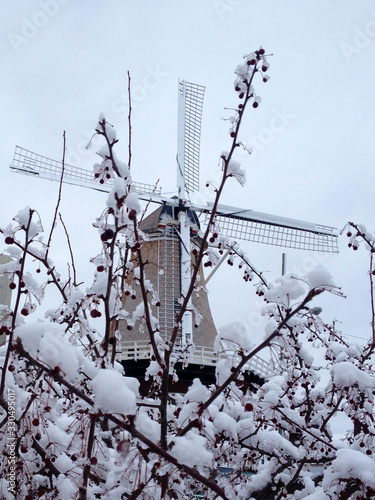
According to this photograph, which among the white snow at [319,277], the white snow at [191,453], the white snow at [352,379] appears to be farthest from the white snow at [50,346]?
the white snow at [352,379]

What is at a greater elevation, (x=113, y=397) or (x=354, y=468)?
(x=113, y=397)

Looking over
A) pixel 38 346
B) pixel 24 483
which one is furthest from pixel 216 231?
pixel 24 483

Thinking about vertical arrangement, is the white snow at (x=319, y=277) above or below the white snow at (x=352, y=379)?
above

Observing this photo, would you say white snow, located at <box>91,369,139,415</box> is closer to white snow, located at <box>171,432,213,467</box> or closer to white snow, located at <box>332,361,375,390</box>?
white snow, located at <box>171,432,213,467</box>

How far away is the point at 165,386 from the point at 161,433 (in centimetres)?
16

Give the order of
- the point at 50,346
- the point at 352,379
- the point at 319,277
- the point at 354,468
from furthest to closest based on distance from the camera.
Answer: the point at 352,379, the point at 354,468, the point at 319,277, the point at 50,346

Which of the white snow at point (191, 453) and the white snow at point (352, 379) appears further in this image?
the white snow at point (352, 379)

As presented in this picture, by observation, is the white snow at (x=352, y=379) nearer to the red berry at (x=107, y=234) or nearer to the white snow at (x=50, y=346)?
the red berry at (x=107, y=234)

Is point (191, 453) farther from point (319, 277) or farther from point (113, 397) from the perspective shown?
point (319, 277)

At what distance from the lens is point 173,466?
140 centimetres

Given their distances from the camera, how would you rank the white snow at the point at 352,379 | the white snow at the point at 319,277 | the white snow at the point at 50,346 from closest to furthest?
the white snow at the point at 50,346
the white snow at the point at 319,277
the white snow at the point at 352,379

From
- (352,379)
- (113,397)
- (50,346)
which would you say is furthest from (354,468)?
(50,346)

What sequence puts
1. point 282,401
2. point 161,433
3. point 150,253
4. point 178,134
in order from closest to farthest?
point 161,433 < point 282,401 < point 150,253 < point 178,134

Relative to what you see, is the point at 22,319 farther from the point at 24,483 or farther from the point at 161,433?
the point at 161,433
